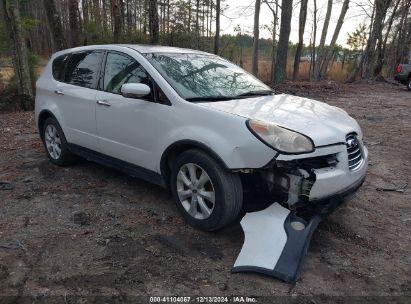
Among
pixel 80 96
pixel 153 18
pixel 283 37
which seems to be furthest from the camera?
pixel 283 37

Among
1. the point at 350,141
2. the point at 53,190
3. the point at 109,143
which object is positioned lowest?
the point at 53,190

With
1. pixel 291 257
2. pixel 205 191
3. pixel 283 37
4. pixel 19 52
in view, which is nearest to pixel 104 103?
pixel 205 191

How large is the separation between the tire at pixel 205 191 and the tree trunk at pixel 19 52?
8.38 meters

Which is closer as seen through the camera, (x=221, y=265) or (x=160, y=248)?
(x=221, y=265)

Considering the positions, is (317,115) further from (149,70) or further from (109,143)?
(109,143)

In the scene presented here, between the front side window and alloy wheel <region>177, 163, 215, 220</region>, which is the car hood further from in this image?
the front side window

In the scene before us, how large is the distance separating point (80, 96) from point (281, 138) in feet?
9.29

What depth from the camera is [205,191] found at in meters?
3.62

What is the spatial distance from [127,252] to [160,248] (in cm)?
29

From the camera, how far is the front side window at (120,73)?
4.22 meters

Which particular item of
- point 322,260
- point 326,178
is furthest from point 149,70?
point 322,260

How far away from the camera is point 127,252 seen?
335cm

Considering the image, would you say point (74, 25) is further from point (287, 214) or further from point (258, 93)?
point (287, 214)

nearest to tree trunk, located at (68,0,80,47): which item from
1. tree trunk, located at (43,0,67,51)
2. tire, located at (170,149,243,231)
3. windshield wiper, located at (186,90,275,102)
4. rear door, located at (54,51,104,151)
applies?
tree trunk, located at (43,0,67,51)
